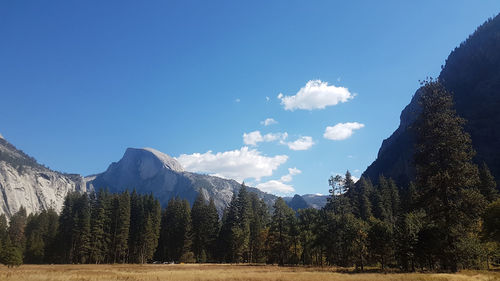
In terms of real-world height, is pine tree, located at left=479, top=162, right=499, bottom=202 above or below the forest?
above

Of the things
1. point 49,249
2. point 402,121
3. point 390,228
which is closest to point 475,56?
point 402,121

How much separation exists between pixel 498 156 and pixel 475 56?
5875cm

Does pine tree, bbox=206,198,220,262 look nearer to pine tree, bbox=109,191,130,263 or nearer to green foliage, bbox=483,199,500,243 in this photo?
pine tree, bbox=109,191,130,263

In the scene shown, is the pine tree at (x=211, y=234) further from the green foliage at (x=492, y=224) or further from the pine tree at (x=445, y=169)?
the pine tree at (x=445, y=169)

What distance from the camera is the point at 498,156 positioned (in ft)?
374

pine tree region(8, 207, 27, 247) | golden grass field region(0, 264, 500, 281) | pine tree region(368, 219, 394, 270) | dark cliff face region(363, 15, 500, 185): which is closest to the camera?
golden grass field region(0, 264, 500, 281)

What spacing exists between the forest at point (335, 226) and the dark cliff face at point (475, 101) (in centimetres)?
5293

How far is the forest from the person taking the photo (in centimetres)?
2572

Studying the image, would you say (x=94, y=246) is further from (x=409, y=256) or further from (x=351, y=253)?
(x=409, y=256)

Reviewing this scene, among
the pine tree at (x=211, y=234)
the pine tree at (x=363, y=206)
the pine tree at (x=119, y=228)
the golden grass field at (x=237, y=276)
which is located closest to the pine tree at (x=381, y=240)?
the golden grass field at (x=237, y=276)

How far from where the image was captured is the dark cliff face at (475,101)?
400ft

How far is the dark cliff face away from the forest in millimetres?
52926

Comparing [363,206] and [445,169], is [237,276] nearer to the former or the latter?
[445,169]

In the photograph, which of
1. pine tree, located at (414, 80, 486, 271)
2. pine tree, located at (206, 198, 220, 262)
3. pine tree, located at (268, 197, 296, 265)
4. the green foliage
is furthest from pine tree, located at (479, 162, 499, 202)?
pine tree, located at (206, 198, 220, 262)
